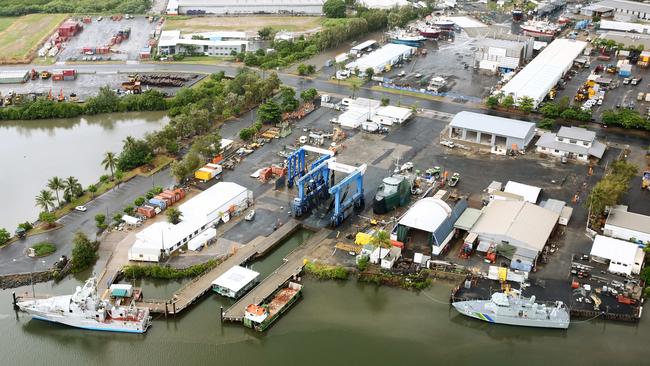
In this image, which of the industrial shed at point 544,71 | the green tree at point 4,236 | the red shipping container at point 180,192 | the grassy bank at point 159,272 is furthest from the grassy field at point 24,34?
the industrial shed at point 544,71

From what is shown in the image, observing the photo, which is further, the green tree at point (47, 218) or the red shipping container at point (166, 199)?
the red shipping container at point (166, 199)

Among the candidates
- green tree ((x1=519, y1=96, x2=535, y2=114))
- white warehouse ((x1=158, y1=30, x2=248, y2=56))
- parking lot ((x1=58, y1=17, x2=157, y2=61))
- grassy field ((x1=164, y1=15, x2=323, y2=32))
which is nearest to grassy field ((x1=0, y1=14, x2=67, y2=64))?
parking lot ((x1=58, y1=17, x2=157, y2=61))

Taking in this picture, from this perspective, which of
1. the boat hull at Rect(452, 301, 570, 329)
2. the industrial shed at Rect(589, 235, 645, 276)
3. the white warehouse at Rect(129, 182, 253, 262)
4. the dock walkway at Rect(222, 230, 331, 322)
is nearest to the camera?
the boat hull at Rect(452, 301, 570, 329)

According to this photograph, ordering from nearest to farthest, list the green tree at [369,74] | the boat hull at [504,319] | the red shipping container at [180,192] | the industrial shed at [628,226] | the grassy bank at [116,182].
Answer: the boat hull at [504,319]
the industrial shed at [628,226]
the grassy bank at [116,182]
the red shipping container at [180,192]
the green tree at [369,74]

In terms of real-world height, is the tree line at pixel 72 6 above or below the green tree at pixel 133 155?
above

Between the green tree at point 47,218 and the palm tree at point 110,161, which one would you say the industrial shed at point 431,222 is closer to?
the green tree at point 47,218

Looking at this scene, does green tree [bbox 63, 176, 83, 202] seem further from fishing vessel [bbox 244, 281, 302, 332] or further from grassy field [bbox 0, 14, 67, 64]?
grassy field [bbox 0, 14, 67, 64]

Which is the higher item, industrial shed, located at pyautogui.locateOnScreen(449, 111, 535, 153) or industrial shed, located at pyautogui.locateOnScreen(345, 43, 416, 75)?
industrial shed, located at pyautogui.locateOnScreen(345, 43, 416, 75)
